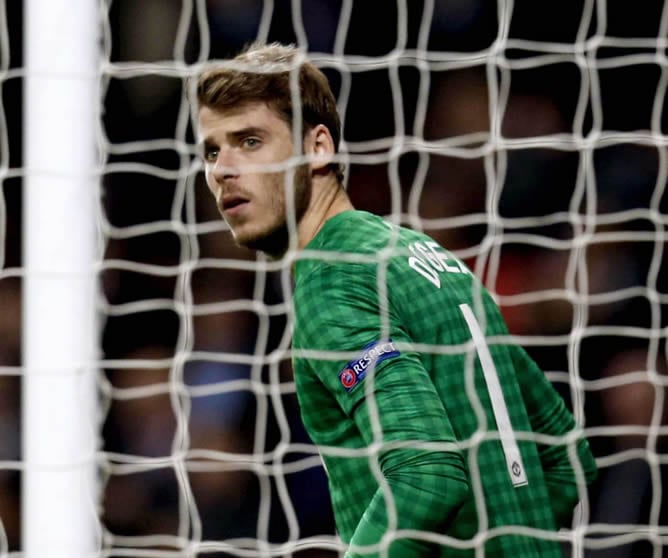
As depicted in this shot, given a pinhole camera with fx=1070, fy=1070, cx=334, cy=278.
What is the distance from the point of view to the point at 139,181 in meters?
2.13

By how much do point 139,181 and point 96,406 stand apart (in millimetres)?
958

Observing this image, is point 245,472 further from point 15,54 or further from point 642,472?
point 15,54

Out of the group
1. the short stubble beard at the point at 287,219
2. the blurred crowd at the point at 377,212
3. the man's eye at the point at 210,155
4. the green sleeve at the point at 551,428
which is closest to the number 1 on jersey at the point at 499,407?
the green sleeve at the point at 551,428

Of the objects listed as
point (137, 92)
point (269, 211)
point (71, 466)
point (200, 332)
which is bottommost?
point (71, 466)

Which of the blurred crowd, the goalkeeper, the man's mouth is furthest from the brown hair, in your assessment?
the blurred crowd

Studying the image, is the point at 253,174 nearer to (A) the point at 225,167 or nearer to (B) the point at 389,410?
(A) the point at 225,167

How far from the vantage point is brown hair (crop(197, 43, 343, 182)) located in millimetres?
1223

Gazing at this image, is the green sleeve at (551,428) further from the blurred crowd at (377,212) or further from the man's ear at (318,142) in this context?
the blurred crowd at (377,212)

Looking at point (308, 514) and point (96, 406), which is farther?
point (308, 514)

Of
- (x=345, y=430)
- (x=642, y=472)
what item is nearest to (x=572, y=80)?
(x=642, y=472)

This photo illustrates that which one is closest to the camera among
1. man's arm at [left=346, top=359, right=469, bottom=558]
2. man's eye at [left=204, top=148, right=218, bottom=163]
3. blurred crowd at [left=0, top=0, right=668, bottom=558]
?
man's arm at [left=346, top=359, right=469, bottom=558]

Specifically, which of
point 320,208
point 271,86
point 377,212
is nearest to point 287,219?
point 320,208

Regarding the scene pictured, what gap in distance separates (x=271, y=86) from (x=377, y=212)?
0.88 meters

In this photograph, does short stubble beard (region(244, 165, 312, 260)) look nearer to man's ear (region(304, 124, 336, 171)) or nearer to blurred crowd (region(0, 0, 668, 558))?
man's ear (region(304, 124, 336, 171))
